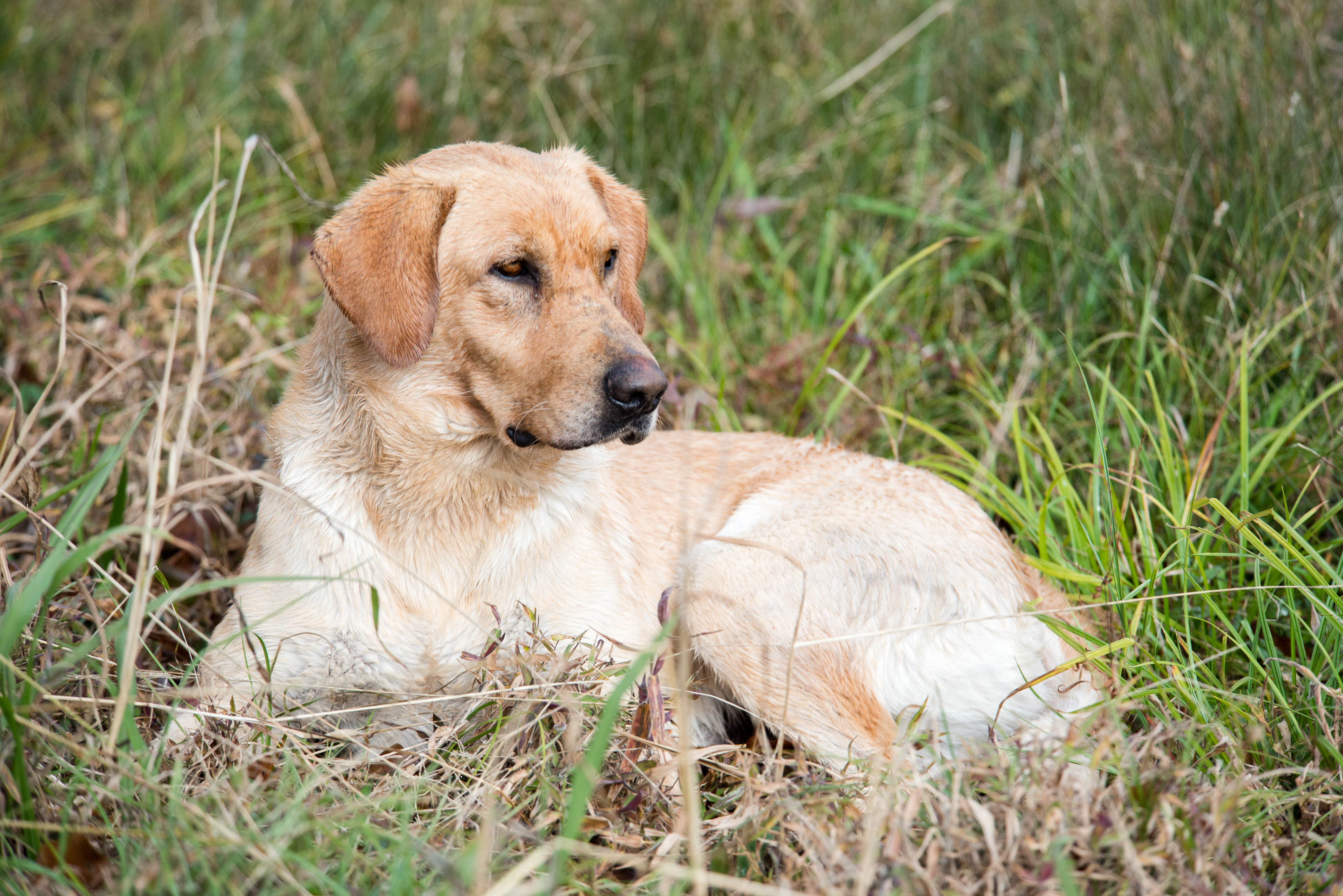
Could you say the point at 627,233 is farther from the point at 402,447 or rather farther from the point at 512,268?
the point at 402,447

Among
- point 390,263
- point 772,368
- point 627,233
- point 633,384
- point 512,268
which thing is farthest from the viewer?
point 772,368

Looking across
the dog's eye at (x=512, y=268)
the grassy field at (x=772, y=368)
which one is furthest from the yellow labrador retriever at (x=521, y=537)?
the grassy field at (x=772, y=368)

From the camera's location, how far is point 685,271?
471 centimetres

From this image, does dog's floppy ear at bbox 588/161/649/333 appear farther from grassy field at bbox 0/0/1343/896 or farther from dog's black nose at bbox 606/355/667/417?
grassy field at bbox 0/0/1343/896

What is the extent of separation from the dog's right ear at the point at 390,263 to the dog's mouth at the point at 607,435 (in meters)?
0.33

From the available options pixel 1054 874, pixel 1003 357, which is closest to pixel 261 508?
pixel 1054 874

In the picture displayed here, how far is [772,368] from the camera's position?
4320mm

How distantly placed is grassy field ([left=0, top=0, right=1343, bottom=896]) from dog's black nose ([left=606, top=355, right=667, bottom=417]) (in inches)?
26.8

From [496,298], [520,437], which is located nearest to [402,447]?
[520,437]

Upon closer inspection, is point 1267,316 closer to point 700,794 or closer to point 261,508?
point 700,794

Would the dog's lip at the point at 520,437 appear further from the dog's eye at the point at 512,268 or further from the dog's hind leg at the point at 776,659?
the dog's hind leg at the point at 776,659

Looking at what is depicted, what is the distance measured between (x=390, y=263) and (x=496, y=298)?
0.28 metres

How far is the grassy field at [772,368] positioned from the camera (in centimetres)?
210

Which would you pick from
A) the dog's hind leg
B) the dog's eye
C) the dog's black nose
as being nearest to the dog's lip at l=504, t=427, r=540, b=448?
the dog's black nose
